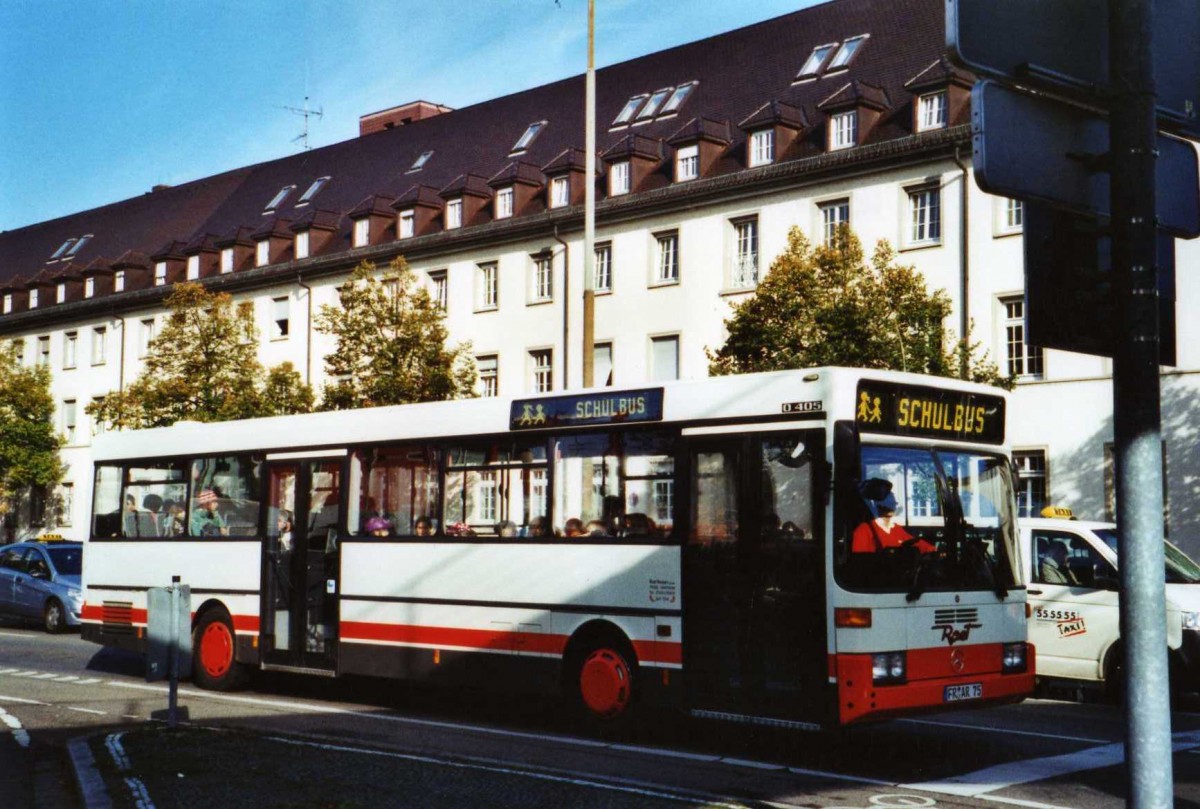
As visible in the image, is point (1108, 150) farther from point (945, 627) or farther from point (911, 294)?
point (911, 294)

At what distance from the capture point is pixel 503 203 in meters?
48.1

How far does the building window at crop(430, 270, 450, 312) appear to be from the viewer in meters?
49.1

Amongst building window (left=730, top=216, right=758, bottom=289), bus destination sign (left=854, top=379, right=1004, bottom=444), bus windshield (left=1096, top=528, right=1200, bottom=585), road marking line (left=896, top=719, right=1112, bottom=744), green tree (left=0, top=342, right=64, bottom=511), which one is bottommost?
road marking line (left=896, top=719, right=1112, bottom=744)

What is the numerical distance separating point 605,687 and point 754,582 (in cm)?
186

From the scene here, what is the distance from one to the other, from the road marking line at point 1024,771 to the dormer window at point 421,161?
45.3 meters

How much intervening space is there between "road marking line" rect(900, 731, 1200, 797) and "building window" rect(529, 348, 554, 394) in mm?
33723

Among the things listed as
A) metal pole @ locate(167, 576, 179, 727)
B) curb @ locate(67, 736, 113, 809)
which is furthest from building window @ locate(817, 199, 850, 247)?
curb @ locate(67, 736, 113, 809)

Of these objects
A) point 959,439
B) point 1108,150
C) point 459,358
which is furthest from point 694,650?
point 459,358

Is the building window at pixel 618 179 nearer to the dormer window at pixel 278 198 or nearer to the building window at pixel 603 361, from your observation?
the building window at pixel 603 361

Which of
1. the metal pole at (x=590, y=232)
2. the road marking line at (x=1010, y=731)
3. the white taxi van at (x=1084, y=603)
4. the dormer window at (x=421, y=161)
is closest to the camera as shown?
the road marking line at (x=1010, y=731)

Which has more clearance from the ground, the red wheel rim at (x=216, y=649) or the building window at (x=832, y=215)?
the building window at (x=832, y=215)

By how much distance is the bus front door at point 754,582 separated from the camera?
36.0ft

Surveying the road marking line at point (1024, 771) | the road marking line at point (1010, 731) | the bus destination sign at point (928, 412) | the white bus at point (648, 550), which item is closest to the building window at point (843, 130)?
the white bus at point (648, 550)

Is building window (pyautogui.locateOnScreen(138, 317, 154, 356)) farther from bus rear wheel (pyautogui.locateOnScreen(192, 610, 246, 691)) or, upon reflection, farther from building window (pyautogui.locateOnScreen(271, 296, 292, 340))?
bus rear wheel (pyautogui.locateOnScreen(192, 610, 246, 691))
